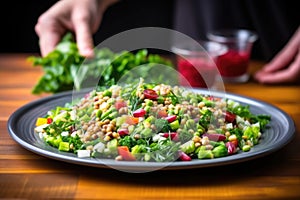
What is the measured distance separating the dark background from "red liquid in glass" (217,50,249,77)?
1.39 meters

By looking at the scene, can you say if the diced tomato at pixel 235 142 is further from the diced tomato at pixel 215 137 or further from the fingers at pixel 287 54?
the fingers at pixel 287 54

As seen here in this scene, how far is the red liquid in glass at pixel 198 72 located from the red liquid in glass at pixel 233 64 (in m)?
0.13

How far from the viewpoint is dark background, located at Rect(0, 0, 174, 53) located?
3.78 meters

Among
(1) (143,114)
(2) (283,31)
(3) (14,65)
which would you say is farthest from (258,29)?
(1) (143,114)

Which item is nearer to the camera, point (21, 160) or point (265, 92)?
point (21, 160)

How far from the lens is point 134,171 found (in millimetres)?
1469

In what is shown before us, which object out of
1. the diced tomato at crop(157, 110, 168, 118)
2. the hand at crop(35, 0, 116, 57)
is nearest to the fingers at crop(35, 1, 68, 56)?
the hand at crop(35, 0, 116, 57)

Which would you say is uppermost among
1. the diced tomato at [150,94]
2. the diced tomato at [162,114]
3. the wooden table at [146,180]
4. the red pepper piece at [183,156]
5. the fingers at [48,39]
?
the fingers at [48,39]

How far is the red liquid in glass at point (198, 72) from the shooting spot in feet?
7.89

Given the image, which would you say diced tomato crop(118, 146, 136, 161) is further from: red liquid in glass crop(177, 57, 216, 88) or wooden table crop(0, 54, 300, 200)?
red liquid in glass crop(177, 57, 216, 88)

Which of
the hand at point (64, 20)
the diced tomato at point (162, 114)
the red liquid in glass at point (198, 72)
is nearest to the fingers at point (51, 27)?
the hand at point (64, 20)

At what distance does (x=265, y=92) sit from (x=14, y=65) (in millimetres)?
1160

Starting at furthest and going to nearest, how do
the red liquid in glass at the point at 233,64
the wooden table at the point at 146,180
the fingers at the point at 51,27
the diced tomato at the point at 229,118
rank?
the fingers at the point at 51,27, the red liquid in glass at the point at 233,64, the diced tomato at the point at 229,118, the wooden table at the point at 146,180

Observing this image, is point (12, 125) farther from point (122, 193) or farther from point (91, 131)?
point (122, 193)
